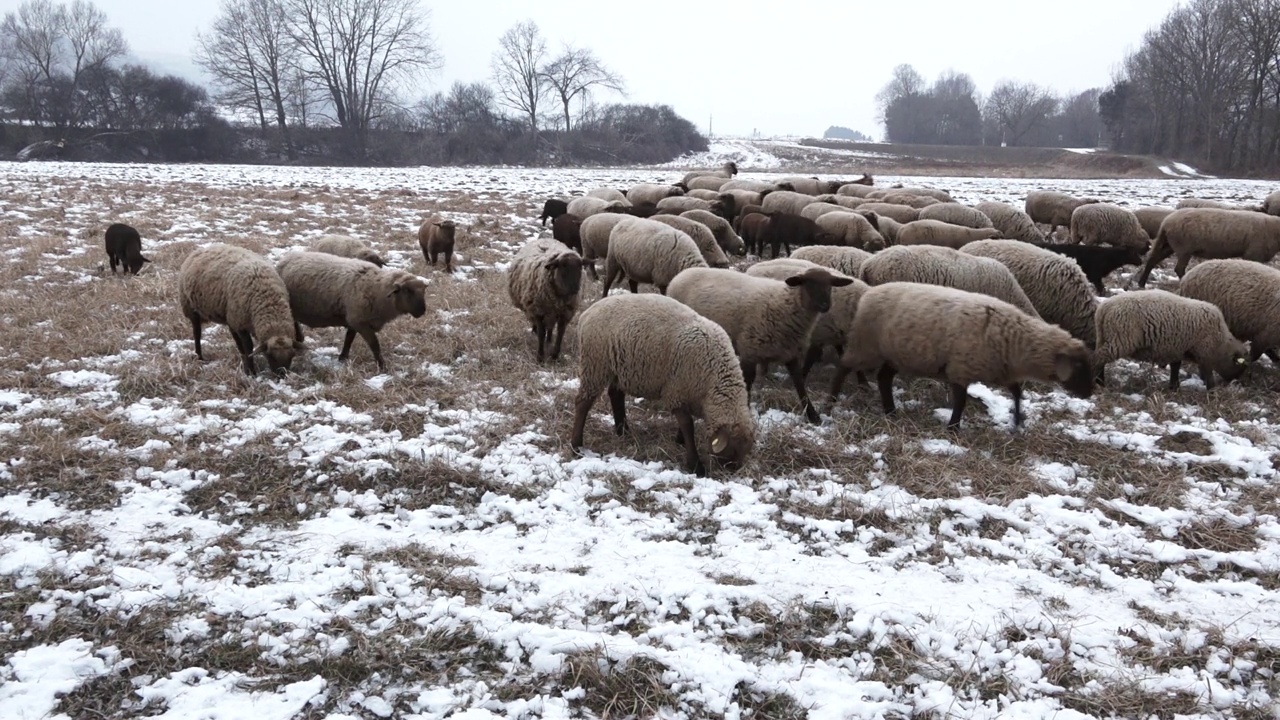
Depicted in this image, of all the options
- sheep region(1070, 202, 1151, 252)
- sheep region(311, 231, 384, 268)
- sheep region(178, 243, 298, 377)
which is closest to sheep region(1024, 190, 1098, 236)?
sheep region(1070, 202, 1151, 252)

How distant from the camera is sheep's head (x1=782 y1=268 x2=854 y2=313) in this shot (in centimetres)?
666

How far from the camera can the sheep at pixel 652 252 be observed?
9.72 metres

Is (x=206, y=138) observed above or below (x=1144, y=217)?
above

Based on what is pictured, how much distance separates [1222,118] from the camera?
4859 centimetres

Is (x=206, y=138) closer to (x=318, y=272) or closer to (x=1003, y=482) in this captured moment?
(x=318, y=272)

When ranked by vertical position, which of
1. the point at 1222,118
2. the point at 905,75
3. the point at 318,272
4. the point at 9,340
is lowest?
the point at 9,340

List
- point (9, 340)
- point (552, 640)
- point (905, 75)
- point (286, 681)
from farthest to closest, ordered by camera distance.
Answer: point (905, 75), point (9, 340), point (552, 640), point (286, 681)

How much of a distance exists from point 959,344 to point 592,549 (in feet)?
13.1

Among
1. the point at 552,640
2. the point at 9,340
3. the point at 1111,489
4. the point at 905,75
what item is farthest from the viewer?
the point at 905,75

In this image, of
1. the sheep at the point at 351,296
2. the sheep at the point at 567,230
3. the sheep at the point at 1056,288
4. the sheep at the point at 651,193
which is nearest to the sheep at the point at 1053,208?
the sheep at the point at 651,193

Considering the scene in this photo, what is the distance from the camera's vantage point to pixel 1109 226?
572 inches

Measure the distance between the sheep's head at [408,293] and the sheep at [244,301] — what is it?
1132mm

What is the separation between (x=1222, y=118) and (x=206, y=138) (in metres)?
69.6

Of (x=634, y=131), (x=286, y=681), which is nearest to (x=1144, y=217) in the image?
(x=286, y=681)
